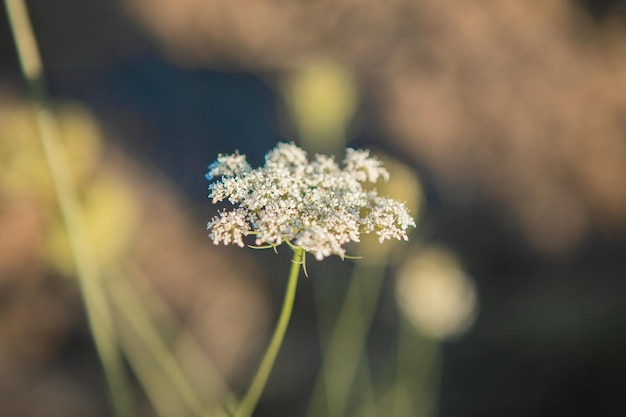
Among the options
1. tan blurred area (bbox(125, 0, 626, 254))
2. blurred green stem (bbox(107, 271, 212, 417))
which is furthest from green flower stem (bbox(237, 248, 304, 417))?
tan blurred area (bbox(125, 0, 626, 254))

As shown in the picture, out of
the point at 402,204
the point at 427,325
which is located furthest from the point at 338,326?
the point at 402,204

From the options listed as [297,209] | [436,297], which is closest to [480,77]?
[436,297]

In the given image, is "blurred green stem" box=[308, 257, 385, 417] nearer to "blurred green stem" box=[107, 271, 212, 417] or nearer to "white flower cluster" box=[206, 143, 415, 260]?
"blurred green stem" box=[107, 271, 212, 417]

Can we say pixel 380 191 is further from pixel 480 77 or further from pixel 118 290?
pixel 480 77

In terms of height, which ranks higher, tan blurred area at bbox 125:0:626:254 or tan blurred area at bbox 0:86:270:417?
tan blurred area at bbox 125:0:626:254

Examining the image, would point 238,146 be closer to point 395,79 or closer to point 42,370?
point 395,79
